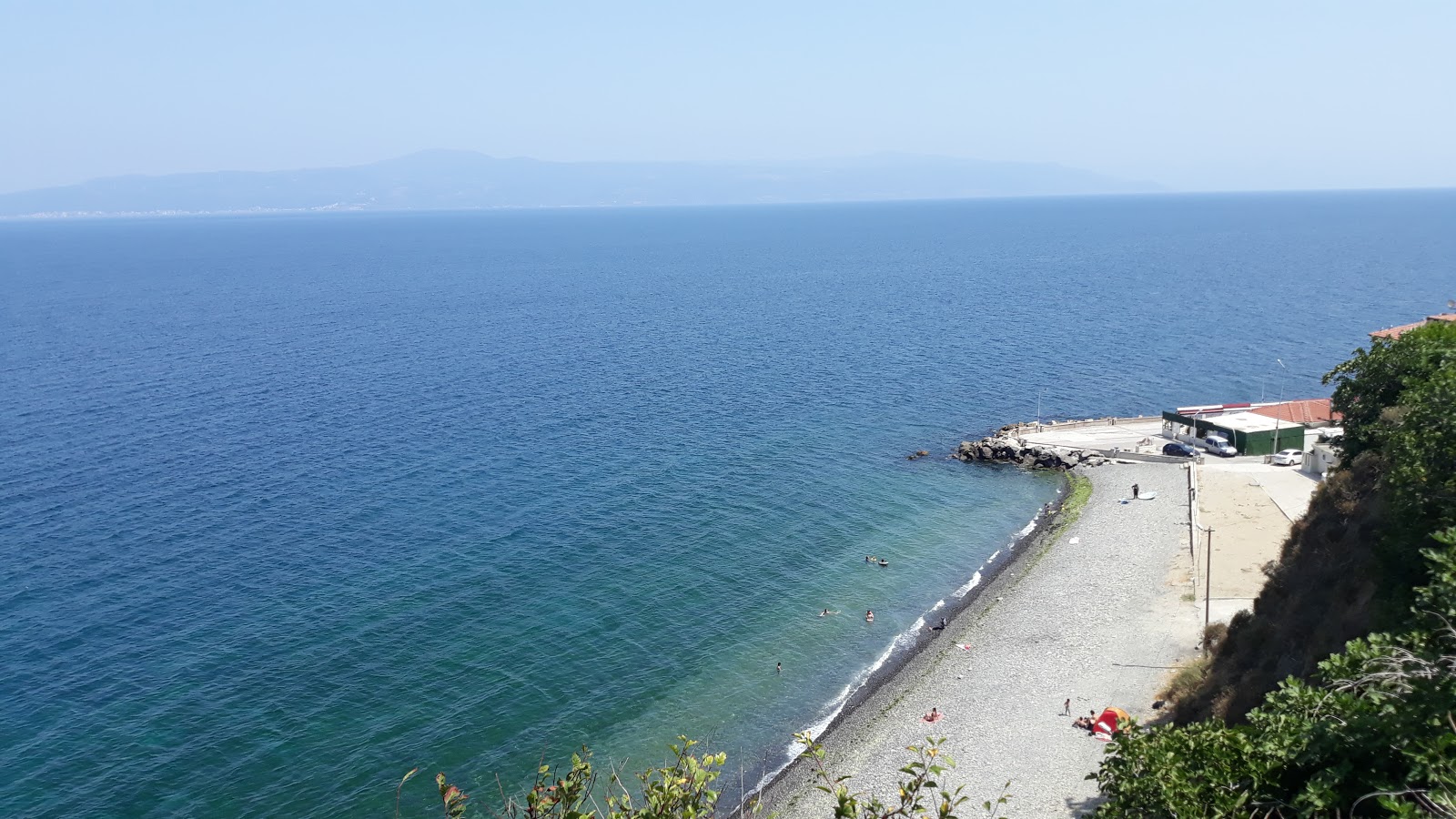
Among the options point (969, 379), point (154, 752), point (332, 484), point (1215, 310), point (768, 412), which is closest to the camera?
point (154, 752)

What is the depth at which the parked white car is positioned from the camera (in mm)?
59094

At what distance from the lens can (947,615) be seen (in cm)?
4500

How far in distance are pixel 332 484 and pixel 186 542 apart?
1050cm

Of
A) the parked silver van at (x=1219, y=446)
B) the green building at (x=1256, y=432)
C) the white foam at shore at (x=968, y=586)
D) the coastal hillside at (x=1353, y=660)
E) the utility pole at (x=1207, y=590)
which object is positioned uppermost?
the coastal hillside at (x=1353, y=660)

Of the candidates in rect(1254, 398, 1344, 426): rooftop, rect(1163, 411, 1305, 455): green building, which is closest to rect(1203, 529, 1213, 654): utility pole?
rect(1163, 411, 1305, 455): green building

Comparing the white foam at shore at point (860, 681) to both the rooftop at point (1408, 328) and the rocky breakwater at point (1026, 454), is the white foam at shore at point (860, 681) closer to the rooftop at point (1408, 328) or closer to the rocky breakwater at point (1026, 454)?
the rocky breakwater at point (1026, 454)

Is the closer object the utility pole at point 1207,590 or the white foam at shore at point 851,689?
the white foam at shore at point 851,689

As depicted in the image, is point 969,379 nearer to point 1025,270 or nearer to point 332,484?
point 332,484

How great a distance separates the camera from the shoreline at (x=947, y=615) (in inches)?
1330

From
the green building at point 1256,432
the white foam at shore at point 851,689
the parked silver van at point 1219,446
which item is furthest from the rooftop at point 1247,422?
the white foam at shore at point 851,689

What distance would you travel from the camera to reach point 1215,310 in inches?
4975

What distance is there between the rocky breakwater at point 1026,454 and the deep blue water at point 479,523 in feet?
6.07

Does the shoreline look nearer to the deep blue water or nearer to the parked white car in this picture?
the deep blue water

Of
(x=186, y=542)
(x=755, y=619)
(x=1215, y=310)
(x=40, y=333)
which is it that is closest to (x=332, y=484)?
(x=186, y=542)
